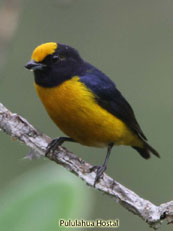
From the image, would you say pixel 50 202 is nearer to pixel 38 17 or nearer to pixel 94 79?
pixel 94 79

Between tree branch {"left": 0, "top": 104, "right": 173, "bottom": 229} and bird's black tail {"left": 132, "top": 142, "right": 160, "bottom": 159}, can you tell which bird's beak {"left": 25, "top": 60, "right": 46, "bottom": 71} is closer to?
tree branch {"left": 0, "top": 104, "right": 173, "bottom": 229}

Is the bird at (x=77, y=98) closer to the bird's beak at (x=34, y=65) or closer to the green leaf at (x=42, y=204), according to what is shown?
the bird's beak at (x=34, y=65)

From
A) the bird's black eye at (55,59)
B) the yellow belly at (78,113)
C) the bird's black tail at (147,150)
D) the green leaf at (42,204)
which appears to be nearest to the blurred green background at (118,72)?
the bird's black tail at (147,150)

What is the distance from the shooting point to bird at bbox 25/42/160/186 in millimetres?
3898

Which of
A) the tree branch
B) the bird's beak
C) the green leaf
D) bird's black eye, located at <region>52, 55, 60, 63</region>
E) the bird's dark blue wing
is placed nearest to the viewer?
the green leaf

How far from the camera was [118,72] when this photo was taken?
25.4 ft

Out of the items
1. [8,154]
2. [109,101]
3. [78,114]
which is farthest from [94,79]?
[8,154]

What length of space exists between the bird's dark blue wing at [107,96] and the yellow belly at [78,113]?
9 centimetres

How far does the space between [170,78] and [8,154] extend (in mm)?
3048

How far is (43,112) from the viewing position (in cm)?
693

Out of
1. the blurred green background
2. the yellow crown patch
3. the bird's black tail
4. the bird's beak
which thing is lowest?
the bird's beak

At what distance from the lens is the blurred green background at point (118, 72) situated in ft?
21.4

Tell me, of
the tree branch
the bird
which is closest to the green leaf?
the tree branch

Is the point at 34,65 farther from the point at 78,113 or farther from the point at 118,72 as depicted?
the point at 118,72
